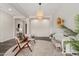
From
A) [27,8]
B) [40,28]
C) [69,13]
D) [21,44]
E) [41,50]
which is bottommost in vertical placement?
[41,50]

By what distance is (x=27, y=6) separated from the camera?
361 cm

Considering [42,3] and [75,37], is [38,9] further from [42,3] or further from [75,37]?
[75,37]

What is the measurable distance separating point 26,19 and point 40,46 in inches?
36.2

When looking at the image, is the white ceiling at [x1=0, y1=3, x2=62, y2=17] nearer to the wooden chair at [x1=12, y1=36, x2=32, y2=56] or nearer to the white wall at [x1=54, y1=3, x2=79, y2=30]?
the white wall at [x1=54, y1=3, x2=79, y2=30]

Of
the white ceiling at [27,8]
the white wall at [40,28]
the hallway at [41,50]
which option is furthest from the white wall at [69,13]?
the hallway at [41,50]

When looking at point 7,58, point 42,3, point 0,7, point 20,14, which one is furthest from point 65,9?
point 7,58

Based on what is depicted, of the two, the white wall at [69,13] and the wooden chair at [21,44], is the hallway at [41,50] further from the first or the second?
the white wall at [69,13]

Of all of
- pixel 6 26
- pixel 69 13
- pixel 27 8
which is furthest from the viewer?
pixel 6 26

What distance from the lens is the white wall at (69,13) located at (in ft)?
11.2

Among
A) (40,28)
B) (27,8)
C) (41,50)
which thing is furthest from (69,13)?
(41,50)

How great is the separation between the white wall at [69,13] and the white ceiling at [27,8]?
0.41ft

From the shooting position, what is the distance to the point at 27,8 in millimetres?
3713

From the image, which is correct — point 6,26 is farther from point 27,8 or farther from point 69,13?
point 69,13

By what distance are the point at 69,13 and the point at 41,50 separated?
1334mm
